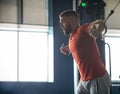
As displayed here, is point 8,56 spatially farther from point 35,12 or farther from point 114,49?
point 114,49

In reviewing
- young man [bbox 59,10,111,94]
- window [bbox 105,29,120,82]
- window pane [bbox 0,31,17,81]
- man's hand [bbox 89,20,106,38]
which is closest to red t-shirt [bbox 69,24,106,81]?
young man [bbox 59,10,111,94]

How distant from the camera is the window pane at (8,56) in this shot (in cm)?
490

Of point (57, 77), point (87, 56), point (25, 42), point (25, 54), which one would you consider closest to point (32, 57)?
point (25, 54)

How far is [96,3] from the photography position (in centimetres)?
472

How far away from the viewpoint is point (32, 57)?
508 centimetres

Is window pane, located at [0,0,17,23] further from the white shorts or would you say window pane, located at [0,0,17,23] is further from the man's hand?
the man's hand

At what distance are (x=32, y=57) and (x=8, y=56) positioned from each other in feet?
1.34

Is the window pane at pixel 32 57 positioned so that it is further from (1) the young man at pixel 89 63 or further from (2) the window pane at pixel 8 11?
(1) the young man at pixel 89 63

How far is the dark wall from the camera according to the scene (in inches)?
193

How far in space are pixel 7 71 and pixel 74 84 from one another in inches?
46.8

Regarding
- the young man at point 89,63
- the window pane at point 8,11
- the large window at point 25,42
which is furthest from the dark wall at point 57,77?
the young man at point 89,63

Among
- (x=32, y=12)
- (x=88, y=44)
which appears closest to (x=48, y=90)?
(x=32, y=12)

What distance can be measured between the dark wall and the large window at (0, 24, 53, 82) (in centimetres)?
10

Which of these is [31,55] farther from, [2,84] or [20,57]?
[2,84]
